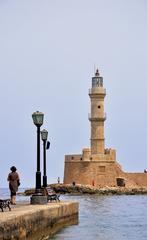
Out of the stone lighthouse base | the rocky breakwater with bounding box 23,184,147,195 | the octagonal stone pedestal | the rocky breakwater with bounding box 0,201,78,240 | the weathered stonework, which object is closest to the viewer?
the rocky breakwater with bounding box 0,201,78,240

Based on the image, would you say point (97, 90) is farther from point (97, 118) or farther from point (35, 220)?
point (35, 220)

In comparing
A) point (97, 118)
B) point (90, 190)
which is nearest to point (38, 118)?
point (97, 118)

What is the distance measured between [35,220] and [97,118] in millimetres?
46860

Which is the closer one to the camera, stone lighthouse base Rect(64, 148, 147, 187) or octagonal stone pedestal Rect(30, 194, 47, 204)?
octagonal stone pedestal Rect(30, 194, 47, 204)

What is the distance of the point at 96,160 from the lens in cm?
6288

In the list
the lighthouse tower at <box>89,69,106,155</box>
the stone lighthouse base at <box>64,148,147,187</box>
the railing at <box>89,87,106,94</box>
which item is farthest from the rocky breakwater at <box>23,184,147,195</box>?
the railing at <box>89,87,106,94</box>

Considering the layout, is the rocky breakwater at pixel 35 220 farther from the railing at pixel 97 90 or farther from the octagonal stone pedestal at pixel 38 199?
the railing at pixel 97 90

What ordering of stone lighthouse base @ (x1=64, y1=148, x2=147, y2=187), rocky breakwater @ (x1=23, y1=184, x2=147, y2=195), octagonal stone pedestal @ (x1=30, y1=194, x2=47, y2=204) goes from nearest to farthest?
octagonal stone pedestal @ (x1=30, y1=194, x2=47, y2=204) → rocky breakwater @ (x1=23, y1=184, x2=147, y2=195) → stone lighthouse base @ (x1=64, y1=148, x2=147, y2=187)

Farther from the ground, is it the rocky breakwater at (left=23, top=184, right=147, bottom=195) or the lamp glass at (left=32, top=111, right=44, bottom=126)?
the lamp glass at (left=32, top=111, right=44, bottom=126)

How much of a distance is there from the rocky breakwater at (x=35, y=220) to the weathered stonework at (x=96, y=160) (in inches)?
1613

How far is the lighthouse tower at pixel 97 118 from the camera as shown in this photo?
61000 mm

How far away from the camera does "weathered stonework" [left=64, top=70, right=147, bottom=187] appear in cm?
6116

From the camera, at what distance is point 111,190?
6225 cm

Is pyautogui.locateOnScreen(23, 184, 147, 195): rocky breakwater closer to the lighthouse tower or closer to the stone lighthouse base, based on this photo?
the stone lighthouse base
